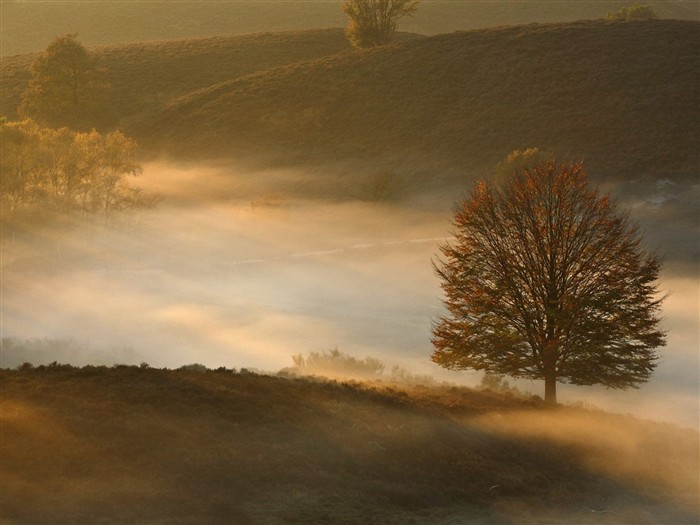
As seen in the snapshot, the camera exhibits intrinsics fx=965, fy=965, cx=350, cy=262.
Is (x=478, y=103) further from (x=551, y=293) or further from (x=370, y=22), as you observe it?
(x=551, y=293)

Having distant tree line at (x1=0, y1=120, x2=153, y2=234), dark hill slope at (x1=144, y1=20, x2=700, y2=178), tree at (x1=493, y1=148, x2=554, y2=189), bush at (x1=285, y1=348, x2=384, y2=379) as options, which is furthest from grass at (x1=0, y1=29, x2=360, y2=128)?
bush at (x1=285, y1=348, x2=384, y2=379)

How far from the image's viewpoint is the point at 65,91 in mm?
113938


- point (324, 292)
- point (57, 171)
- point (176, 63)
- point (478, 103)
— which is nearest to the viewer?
point (324, 292)

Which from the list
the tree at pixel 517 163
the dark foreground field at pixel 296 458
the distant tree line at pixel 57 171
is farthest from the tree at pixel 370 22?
the dark foreground field at pixel 296 458

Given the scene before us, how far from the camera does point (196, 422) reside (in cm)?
2234

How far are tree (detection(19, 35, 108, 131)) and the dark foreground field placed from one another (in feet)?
300

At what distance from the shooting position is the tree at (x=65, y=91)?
366ft

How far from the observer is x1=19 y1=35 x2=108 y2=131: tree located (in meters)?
112

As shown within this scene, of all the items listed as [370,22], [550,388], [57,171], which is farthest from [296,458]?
[370,22]

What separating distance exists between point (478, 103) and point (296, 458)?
293ft

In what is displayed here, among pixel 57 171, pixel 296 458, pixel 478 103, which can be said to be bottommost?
pixel 296 458

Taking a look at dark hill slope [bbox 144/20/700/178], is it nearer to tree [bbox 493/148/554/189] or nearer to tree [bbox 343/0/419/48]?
tree [bbox 343/0/419/48]

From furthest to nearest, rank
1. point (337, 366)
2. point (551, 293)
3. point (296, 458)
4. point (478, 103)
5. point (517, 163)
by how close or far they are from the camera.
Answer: point (478, 103)
point (517, 163)
point (337, 366)
point (551, 293)
point (296, 458)

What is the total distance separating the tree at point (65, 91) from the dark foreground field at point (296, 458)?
91324mm
